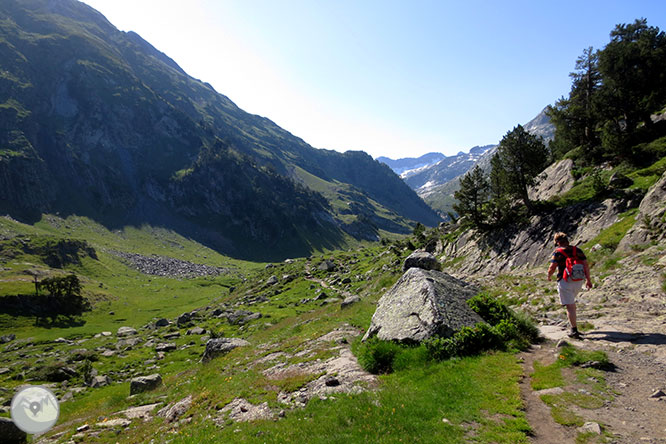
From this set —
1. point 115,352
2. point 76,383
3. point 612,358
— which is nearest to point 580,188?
point 612,358

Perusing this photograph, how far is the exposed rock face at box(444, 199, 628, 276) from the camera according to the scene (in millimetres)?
31984

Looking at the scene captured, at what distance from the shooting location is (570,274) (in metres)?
14.4

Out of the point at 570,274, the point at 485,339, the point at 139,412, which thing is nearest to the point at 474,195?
the point at 570,274

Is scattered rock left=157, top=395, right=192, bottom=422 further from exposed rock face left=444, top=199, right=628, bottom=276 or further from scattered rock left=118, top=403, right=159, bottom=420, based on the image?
exposed rock face left=444, top=199, right=628, bottom=276

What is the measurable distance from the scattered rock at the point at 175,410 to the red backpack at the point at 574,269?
2158 cm

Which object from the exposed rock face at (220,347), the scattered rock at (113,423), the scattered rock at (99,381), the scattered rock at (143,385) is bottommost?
the scattered rock at (99,381)

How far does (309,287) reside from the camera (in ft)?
262

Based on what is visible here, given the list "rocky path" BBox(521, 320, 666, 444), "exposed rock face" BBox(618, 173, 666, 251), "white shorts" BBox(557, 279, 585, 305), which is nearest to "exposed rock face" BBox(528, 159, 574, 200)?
"exposed rock face" BBox(618, 173, 666, 251)

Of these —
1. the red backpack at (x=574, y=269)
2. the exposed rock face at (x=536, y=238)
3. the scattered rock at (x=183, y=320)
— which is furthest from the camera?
the scattered rock at (x=183, y=320)

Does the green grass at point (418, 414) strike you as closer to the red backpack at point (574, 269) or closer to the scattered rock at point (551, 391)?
the scattered rock at point (551, 391)

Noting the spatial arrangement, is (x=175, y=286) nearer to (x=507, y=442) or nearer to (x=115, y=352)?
(x=115, y=352)

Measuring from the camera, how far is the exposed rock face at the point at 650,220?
74.2 feet

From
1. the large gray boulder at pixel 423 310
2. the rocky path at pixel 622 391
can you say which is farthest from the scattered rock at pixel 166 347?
the rocky path at pixel 622 391

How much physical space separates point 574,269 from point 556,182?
44199 millimetres
